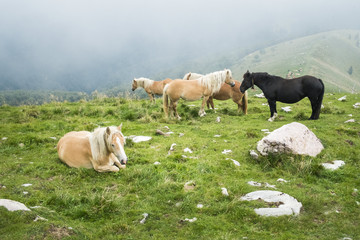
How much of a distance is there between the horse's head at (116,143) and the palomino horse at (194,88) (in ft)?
23.5

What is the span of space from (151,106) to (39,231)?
42.0ft

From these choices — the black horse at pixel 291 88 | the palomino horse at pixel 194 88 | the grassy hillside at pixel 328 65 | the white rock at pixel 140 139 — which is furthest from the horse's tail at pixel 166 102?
the grassy hillside at pixel 328 65

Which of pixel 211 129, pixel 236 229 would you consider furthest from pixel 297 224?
pixel 211 129

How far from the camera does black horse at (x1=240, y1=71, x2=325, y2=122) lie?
11.4 meters

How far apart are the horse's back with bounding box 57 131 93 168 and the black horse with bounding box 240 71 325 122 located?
9122 mm

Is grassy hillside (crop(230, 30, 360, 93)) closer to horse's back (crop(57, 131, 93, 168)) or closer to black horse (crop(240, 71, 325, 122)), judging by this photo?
black horse (crop(240, 71, 325, 122))

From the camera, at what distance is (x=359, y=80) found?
142125 mm

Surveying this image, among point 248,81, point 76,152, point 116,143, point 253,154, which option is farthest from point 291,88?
point 76,152

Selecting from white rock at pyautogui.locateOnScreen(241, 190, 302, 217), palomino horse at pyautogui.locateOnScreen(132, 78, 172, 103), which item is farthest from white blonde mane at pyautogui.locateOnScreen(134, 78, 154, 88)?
white rock at pyautogui.locateOnScreen(241, 190, 302, 217)

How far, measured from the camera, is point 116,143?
6.40 metres

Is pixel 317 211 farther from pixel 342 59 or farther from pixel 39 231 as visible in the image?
pixel 342 59

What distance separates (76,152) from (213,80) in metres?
9.10

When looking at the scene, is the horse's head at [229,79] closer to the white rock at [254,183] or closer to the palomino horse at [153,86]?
the palomino horse at [153,86]

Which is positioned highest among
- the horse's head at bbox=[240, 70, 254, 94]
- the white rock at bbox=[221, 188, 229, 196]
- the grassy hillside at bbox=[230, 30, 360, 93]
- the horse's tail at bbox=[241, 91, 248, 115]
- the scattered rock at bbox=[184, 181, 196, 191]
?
the horse's head at bbox=[240, 70, 254, 94]
